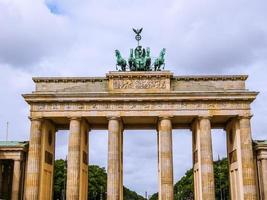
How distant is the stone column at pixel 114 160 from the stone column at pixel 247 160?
12.7m

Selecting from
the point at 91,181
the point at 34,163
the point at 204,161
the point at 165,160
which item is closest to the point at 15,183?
the point at 34,163

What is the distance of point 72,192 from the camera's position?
1699 inches

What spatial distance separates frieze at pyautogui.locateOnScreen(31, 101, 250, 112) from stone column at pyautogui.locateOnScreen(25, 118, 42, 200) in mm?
1916

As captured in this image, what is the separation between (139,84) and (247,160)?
13712 mm

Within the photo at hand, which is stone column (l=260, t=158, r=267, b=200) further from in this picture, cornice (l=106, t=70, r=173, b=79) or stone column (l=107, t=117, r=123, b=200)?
stone column (l=107, t=117, r=123, b=200)

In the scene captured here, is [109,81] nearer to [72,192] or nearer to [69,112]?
[69,112]

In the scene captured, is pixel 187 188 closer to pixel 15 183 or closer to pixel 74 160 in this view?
pixel 74 160

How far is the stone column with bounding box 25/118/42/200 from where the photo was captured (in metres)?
43.2

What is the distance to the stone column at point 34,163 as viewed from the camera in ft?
142

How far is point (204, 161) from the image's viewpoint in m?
43.8

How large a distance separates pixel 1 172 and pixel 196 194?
72.1 feet

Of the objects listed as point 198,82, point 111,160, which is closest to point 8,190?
point 111,160

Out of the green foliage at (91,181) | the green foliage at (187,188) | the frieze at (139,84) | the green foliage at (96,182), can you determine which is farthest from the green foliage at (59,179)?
the frieze at (139,84)

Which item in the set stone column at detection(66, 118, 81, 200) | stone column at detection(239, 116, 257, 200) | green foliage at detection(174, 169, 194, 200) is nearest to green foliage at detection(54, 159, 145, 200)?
green foliage at detection(174, 169, 194, 200)
